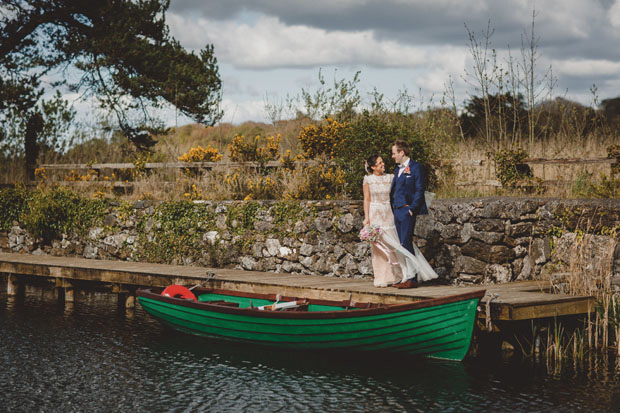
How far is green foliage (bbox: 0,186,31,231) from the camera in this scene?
57.0 feet

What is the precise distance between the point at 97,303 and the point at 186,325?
4.34 metres

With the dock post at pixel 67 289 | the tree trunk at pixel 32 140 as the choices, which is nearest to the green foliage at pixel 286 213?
the dock post at pixel 67 289

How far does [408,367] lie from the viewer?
28.0ft

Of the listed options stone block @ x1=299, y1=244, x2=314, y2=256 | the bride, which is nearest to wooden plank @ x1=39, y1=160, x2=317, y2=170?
Result: stone block @ x1=299, y1=244, x2=314, y2=256

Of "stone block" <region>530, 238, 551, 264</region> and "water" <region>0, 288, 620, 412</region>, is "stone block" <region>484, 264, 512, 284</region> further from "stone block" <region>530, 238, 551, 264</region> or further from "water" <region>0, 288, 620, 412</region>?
"water" <region>0, 288, 620, 412</region>

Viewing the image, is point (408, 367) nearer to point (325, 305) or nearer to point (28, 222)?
point (325, 305)

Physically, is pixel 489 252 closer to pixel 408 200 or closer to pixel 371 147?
pixel 408 200

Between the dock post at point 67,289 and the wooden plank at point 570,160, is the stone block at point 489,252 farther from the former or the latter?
the dock post at point 67,289

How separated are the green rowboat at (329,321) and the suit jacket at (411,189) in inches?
58.5

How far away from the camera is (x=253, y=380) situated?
8.05m

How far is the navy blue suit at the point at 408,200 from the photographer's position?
9844 millimetres

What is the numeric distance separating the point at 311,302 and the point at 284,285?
83 cm

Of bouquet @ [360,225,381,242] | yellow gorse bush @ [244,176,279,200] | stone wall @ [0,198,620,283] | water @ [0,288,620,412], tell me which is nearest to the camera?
water @ [0,288,620,412]

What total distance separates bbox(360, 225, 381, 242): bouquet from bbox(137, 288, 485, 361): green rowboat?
39.5 inches
